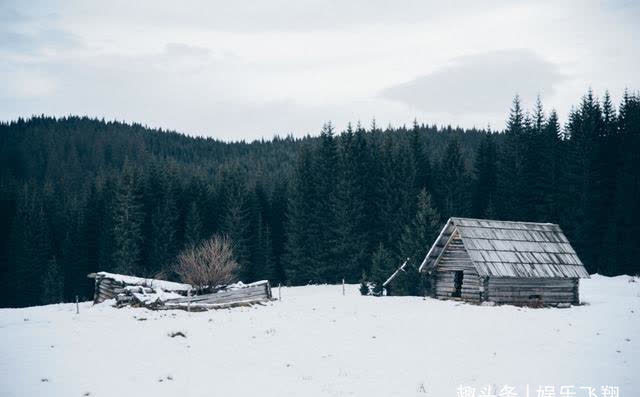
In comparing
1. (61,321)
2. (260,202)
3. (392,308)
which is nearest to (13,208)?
(260,202)

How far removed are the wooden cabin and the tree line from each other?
53.4 ft

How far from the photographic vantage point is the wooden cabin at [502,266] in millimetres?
31625

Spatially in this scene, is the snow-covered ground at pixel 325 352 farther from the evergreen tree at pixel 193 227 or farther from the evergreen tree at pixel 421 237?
the evergreen tree at pixel 193 227

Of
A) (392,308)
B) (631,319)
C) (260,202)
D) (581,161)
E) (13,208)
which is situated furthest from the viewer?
(13,208)

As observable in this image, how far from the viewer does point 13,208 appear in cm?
7925

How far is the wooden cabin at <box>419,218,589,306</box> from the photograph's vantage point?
3162 centimetres

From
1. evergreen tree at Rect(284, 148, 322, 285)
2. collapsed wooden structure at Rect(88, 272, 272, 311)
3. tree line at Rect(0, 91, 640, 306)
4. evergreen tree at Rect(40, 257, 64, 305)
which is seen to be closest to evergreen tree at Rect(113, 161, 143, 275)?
tree line at Rect(0, 91, 640, 306)

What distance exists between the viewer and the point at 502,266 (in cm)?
3175

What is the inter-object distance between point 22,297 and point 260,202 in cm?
3141

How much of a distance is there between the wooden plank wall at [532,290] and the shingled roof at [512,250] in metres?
0.60

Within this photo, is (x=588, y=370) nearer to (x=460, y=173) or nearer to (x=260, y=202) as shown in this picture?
(x=460, y=173)

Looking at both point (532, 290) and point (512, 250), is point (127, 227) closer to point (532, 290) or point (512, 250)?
point (512, 250)

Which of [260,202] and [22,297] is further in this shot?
[260,202]

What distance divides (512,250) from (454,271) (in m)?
3.82
